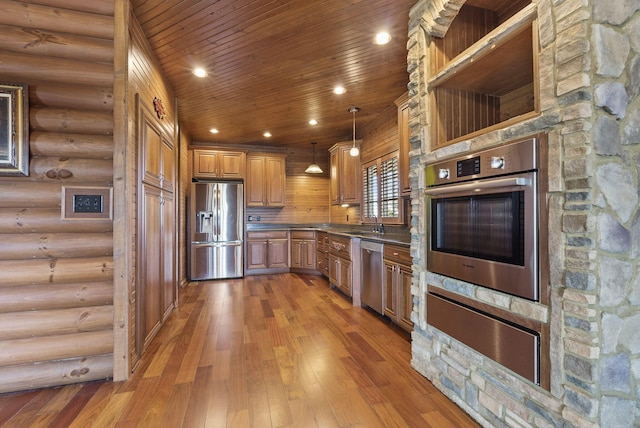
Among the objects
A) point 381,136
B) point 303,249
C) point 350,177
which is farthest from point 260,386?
point 303,249

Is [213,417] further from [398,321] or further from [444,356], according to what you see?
[398,321]

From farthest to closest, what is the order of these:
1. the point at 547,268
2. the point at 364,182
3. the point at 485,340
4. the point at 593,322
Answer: the point at 364,182
the point at 485,340
the point at 547,268
the point at 593,322

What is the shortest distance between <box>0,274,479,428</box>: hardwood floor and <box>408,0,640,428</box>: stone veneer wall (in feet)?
2.37

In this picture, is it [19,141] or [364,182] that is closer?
[19,141]

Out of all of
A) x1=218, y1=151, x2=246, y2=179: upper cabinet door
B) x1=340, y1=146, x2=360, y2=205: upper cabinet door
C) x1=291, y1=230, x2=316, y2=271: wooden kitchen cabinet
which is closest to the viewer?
x1=340, y1=146, x2=360, y2=205: upper cabinet door

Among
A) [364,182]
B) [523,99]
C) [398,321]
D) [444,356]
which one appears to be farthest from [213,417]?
[364,182]

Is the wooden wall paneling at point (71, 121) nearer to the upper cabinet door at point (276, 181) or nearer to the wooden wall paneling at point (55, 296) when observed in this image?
the wooden wall paneling at point (55, 296)

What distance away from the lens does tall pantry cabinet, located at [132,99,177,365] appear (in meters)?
2.42

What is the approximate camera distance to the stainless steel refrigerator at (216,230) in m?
5.36

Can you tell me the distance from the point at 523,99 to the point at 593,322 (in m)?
1.65

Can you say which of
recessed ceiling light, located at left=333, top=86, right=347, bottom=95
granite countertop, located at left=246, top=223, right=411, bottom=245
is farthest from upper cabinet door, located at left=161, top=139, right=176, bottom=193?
granite countertop, located at left=246, top=223, right=411, bottom=245

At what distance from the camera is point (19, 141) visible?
6.51ft

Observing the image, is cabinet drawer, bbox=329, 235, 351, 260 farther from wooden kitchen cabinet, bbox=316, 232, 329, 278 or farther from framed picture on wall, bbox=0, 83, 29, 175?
framed picture on wall, bbox=0, 83, 29, 175

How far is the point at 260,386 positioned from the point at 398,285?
1.57 m
